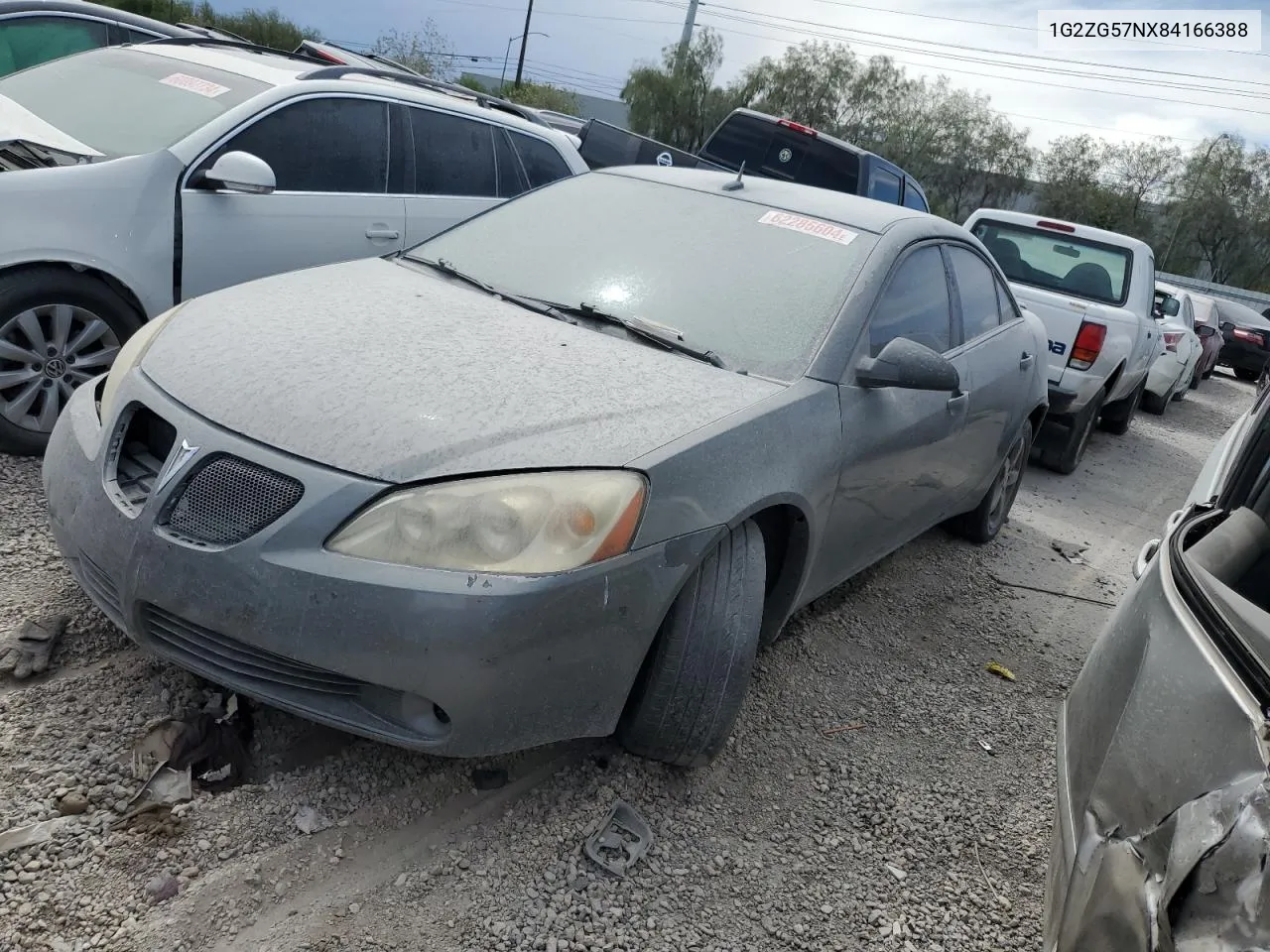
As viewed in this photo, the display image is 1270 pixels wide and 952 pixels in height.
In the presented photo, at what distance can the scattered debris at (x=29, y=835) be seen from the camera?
2.21 m

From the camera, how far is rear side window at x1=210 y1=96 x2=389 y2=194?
15.4 feet

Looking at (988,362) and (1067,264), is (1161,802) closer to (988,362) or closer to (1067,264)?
(988,362)

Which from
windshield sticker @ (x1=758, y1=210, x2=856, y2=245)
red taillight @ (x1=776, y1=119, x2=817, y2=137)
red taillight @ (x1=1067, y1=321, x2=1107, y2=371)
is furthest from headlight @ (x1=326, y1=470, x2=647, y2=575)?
red taillight @ (x1=776, y1=119, x2=817, y2=137)

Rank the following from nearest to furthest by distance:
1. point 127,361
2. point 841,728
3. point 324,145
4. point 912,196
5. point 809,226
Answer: point 127,361 < point 841,728 < point 809,226 < point 324,145 < point 912,196

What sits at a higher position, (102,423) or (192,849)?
(102,423)

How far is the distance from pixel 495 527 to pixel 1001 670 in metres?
2.62

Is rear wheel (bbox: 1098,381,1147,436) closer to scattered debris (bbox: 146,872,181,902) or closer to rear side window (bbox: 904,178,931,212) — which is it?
rear side window (bbox: 904,178,931,212)

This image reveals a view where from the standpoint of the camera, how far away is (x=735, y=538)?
2738 millimetres

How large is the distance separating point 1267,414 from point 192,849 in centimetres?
309

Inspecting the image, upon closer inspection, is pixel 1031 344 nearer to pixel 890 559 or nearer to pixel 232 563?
pixel 890 559

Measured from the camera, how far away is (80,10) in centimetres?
717

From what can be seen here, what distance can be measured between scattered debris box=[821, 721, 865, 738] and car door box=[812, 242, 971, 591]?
454 mm

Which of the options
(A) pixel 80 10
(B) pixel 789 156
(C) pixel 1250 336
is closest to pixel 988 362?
(A) pixel 80 10

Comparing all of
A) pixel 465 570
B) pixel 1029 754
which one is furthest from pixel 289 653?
pixel 1029 754
